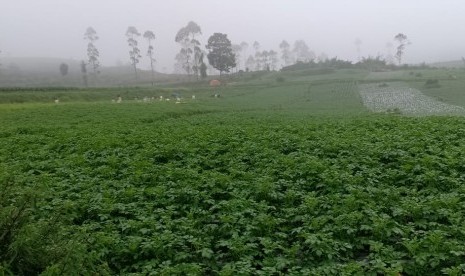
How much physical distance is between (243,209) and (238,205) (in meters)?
0.13

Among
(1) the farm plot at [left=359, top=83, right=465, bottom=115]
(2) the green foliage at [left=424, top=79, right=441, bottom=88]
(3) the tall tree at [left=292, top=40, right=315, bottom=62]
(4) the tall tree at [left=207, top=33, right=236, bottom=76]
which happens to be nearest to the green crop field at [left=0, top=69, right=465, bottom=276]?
(1) the farm plot at [left=359, top=83, right=465, bottom=115]

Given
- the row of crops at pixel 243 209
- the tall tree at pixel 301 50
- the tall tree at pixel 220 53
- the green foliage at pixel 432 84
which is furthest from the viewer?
the tall tree at pixel 301 50

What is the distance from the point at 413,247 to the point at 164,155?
27.5ft

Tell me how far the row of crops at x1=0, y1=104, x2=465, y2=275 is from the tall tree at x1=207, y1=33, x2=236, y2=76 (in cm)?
9706

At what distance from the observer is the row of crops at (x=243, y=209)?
18.8 ft

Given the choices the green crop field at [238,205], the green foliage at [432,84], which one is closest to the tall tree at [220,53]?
the green foliage at [432,84]

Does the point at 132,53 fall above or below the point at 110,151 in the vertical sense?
above

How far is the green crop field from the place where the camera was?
18.9ft

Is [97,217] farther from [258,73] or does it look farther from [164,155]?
[258,73]

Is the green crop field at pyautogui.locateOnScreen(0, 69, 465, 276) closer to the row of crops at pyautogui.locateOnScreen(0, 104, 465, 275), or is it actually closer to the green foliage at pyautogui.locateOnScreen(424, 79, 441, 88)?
the row of crops at pyautogui.locateOnScreen(0, 104, 465, 275)

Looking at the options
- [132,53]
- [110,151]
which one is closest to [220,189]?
[110,151]

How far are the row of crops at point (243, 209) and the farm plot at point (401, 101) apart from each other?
25.8 meters

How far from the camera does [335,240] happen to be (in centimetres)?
662

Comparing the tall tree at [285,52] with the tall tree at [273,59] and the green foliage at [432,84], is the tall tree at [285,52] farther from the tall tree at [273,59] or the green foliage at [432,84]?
the green foliage at [432,84]
